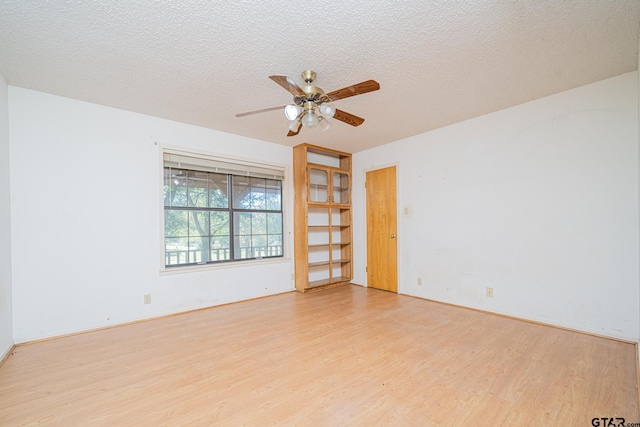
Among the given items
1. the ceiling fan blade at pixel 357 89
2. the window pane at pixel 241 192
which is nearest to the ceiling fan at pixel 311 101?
the ceiling fan blade at pixel 357 89

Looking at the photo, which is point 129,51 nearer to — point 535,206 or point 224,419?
point 224,419

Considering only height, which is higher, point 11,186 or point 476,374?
point 11,186

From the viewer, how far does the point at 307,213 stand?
4.66 meters

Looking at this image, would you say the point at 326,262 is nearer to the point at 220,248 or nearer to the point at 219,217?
the point at 220,248

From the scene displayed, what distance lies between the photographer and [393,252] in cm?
461

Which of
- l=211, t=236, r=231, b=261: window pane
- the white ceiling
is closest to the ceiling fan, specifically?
the white ceiling

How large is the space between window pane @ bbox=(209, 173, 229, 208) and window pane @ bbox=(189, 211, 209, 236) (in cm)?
19

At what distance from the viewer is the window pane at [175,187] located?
3.62 metres

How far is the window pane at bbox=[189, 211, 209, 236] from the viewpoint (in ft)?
12.6

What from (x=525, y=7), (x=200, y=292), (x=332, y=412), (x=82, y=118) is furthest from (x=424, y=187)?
(x=82, y=118)

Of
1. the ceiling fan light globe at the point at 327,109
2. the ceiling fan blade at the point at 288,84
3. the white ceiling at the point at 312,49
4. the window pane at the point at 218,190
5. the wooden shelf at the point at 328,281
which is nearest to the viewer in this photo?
the white ceiling at the point at 312,49

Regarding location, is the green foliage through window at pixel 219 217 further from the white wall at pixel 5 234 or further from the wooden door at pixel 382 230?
the wooden door at pixel 382 230

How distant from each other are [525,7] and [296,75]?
1718 mm

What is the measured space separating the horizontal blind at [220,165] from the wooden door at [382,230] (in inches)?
67.0
